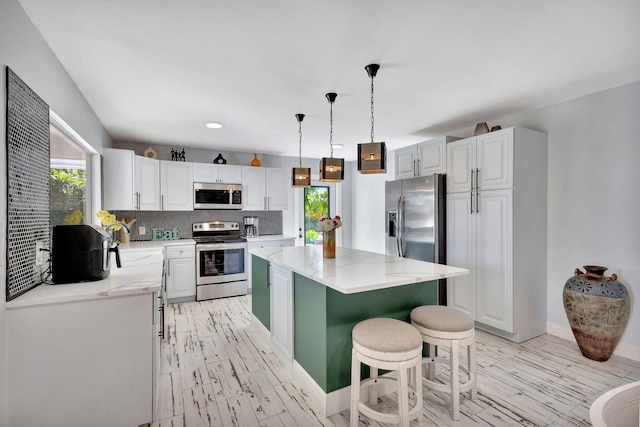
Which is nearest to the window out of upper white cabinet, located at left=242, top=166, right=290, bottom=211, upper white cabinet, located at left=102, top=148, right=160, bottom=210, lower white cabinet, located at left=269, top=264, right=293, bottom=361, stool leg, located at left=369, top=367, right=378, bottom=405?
upper white cabinet, located at left=102, top=148, right=160, bottom=210

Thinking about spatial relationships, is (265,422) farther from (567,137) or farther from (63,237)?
(567,137)

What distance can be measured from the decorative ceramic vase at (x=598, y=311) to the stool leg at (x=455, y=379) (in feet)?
5.31

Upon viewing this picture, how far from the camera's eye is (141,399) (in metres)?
1.75

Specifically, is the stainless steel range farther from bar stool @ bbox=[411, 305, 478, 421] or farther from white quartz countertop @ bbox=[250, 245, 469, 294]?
bar stool @ bbox=[411, 305, 478, 421]

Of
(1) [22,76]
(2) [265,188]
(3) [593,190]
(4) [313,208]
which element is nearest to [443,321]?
(3) [593,190]

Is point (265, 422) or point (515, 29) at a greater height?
point (515, 29)

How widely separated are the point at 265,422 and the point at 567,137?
367cm

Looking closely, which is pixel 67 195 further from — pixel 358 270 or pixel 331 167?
pixel 358 270

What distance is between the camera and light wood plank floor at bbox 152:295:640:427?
193 centimetres

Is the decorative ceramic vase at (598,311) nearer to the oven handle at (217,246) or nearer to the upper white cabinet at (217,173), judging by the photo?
the oven handle at (217,246)

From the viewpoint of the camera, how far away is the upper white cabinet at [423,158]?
12.1 feet

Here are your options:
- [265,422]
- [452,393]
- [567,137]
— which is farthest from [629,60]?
[265,422]

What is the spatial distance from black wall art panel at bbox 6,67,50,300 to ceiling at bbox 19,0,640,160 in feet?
1.61

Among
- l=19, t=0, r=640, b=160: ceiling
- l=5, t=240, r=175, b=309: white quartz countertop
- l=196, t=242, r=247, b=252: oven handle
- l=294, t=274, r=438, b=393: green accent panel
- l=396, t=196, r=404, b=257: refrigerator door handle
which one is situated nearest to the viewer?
l=5, t=240, r=175, b=309: white quartz countertop
